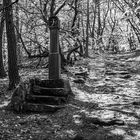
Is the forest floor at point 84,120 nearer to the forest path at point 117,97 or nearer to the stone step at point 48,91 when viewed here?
the forest path at point 117,97

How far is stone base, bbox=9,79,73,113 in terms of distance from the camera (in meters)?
7.98

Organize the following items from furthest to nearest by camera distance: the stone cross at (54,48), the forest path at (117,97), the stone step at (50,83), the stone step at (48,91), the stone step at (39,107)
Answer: the stone cross at (54,48)
the stone step at (50,83)
the stone step at (48,91)
the stone step at (39,107)
the forest path at (117,97)

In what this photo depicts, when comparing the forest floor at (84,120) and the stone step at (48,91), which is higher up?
the stone step at (48,91)

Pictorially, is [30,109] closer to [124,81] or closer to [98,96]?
[98,96]

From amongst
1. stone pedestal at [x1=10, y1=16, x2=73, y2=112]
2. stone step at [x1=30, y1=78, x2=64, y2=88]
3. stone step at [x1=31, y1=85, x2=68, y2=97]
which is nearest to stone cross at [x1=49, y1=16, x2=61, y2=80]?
stone pedestal at [x1=10, y1=16, x2=73, y2=112]

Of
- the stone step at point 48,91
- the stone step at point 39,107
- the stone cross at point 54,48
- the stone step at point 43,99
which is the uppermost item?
the stone cross at point 54,48

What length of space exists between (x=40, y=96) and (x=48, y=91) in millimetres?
584

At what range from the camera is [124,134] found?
602 centimetres

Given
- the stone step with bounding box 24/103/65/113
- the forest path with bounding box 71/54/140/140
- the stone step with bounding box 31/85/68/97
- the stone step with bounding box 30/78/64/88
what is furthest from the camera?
the stone step with bounding box 30/78/64/88

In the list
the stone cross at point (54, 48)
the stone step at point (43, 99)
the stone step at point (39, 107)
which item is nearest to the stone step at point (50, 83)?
the stone cross at point (54, 48)

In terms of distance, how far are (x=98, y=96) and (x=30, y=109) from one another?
11.1 feet

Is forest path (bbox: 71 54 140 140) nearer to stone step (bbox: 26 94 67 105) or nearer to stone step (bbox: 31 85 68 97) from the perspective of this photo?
stone step (bbox: 31 85 68 97)

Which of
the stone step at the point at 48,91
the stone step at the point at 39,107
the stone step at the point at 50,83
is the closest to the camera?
the stone step at the point at 39,107

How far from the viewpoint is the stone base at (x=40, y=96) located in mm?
7984
